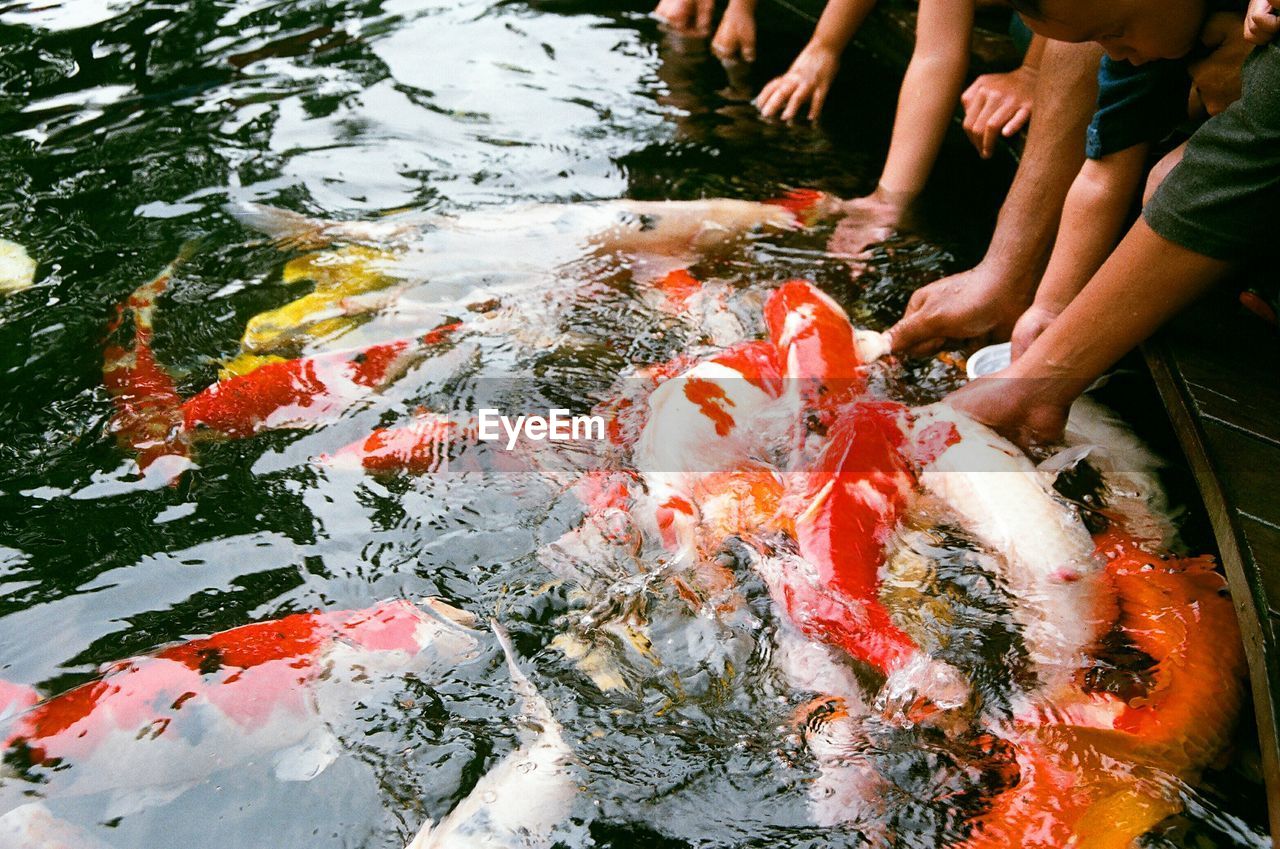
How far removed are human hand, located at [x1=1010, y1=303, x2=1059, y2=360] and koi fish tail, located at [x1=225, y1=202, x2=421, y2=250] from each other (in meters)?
2.08

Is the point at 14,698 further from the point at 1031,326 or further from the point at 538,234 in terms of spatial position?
the point at 1031,326

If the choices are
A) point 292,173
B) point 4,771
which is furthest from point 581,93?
point 4,771

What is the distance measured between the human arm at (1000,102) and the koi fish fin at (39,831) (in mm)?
3491

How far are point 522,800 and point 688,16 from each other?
470 centimetres

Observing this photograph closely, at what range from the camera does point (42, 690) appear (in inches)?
77.3

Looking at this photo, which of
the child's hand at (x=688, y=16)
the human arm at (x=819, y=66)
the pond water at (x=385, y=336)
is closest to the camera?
the pond water at (x=385, y=336)

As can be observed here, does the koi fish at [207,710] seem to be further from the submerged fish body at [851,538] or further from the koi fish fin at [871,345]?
the koi fish fin at [871,345]

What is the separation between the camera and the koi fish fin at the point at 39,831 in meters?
1.71

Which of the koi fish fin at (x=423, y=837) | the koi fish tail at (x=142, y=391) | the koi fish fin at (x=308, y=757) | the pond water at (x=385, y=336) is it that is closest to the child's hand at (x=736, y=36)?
the pond water at (x=385, y=336)

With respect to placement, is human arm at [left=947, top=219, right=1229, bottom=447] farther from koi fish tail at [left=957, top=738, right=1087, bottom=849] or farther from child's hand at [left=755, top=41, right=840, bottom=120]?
child's hand at [left=755, top=41, right=840, bottom=120]

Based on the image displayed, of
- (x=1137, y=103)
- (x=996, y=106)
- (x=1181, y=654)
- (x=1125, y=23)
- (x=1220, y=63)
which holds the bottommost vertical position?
(x=1181, y=654)

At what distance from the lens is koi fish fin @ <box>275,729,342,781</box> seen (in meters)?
1.87

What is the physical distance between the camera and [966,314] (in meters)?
3.01

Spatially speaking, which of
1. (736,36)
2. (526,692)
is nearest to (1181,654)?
(526,692)
